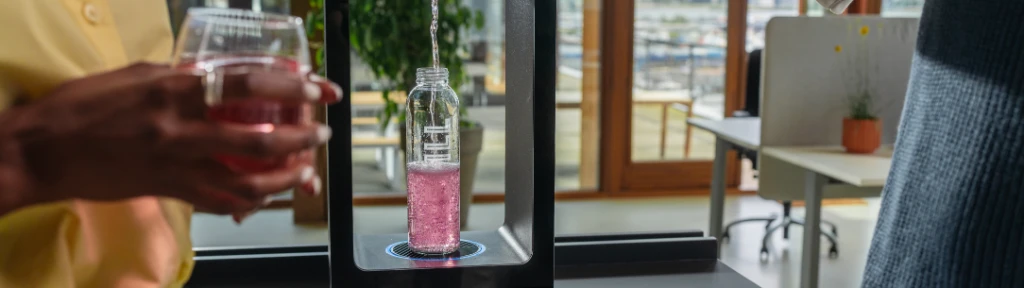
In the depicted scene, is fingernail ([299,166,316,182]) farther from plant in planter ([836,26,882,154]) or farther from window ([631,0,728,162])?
window ([631,0,728,162])

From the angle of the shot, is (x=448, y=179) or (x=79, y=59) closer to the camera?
(x=79, y=59)

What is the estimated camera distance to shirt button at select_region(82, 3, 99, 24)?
25.4 inches

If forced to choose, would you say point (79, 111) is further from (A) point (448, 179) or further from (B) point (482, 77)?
(B) point (482, 77)

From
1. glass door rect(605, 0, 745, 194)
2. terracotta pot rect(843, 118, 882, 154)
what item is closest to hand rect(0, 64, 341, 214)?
terracotta pot rect(843, 118, 882, 154)

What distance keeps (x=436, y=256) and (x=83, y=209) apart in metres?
0.48

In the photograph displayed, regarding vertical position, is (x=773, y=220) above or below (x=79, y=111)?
below

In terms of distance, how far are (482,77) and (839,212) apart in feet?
7.04

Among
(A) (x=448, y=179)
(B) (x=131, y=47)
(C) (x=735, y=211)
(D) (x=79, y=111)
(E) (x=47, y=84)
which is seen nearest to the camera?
(D) (x=79, y=111)

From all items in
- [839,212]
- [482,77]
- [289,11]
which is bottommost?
[839,212]

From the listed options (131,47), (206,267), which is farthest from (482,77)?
(131,47)

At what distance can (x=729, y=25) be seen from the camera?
519 centimetres

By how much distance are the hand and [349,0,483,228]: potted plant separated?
3439mm

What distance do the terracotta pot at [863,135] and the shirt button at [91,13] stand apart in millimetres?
2764

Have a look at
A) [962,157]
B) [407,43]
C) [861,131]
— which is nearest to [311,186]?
[962,157]
